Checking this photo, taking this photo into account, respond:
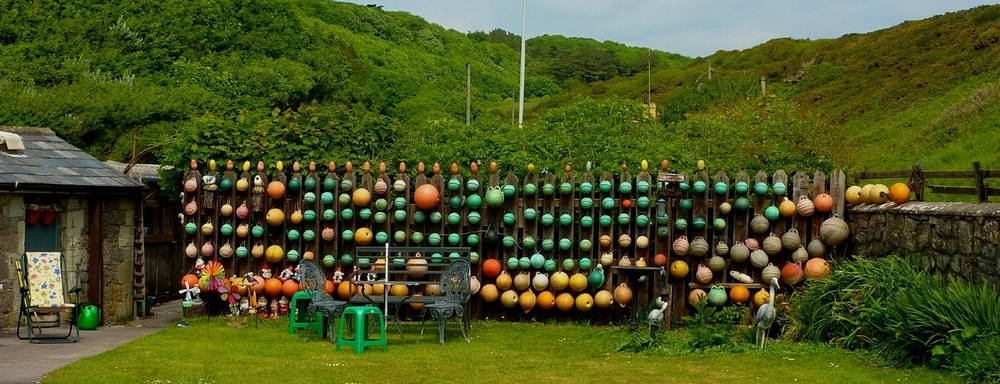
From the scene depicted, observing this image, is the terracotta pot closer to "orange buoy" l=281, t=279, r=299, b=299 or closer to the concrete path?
the concrete path

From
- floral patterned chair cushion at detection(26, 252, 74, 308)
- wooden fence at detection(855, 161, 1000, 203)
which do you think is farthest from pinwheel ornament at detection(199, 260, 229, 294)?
wooden fence at detection(855, 161, 1000, 203)

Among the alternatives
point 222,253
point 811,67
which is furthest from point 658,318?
point 811,67

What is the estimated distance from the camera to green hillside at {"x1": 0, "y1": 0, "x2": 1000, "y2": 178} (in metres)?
14.1

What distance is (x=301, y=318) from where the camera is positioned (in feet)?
39.9

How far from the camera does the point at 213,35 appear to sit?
33.8 metres

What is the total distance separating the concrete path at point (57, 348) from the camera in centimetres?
899

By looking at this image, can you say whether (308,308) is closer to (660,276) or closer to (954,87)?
(660,276)

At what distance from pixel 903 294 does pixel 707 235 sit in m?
3.58

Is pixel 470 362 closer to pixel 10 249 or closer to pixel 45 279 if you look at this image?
pixel 45 279

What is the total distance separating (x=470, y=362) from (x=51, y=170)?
5948mm

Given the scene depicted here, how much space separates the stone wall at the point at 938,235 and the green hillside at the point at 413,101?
2.95 m

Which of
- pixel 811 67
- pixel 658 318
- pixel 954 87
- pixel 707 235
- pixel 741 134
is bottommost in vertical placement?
pixel 658 318

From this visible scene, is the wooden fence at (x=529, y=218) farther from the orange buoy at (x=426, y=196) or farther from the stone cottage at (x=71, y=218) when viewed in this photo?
the stone cottage at (x=71, y=218)

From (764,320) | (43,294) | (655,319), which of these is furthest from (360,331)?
(43,294)
